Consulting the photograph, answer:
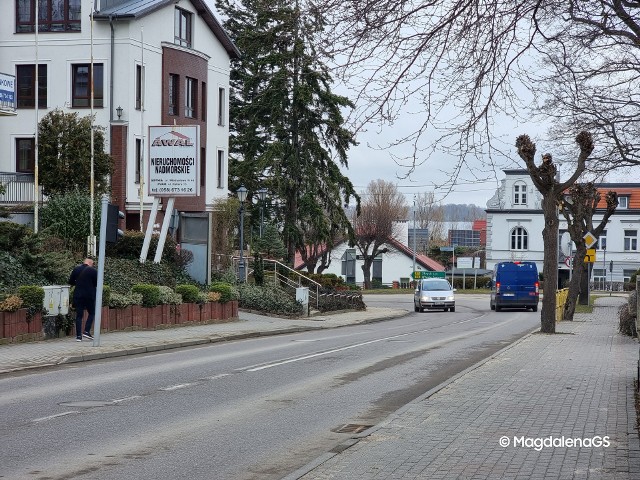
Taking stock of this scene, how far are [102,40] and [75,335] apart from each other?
2328 cm

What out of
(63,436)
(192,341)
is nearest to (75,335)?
(192,341)

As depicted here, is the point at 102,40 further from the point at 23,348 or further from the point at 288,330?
the point at 23,348

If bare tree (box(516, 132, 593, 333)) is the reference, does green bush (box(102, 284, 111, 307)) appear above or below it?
below

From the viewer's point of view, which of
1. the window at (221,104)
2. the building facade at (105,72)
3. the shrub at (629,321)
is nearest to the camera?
the shrub at (629,321)

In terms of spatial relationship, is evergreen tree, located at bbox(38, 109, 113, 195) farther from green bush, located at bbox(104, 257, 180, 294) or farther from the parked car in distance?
the parked car in distance

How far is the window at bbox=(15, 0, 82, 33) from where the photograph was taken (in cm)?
4275

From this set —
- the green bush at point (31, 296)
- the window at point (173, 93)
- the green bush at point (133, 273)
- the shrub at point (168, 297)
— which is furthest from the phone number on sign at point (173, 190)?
the window at point (173, 93)

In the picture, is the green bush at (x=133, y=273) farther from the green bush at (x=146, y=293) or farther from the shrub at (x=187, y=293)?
the shrub at (x=187, y=293)

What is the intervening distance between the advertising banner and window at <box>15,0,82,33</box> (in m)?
13.1

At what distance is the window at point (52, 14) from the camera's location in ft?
140

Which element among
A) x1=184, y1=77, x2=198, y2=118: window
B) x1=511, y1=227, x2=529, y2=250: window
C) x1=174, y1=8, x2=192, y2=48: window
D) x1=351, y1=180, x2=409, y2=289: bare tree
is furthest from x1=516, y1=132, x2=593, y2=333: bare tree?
x1=511, y1=227, x2=529, y2=250: window

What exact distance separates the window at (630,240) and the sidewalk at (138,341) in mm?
66137

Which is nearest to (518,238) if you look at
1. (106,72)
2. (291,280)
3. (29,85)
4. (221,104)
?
(221,104)

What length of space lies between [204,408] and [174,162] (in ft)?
68.3
